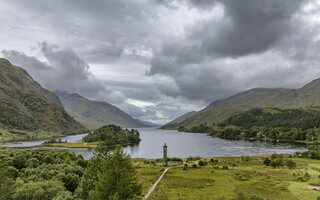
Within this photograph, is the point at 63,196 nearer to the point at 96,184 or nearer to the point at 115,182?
the point at 96,184

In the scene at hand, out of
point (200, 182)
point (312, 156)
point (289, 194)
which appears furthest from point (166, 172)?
point (312, 156)

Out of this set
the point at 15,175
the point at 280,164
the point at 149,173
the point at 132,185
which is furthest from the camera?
the point at 280,164

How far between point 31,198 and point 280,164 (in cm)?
10092

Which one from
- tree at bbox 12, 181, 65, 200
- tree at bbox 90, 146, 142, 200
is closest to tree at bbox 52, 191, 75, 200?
tree at bbox 12, 181, 65, 200

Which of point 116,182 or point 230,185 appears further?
point 230,185

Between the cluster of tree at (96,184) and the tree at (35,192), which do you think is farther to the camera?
the tree at (35,192)

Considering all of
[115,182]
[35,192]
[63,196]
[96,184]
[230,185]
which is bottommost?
[230,185]

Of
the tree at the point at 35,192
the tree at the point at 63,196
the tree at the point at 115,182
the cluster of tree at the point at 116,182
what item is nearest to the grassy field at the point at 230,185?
the cluster of tree at the point at 116,182

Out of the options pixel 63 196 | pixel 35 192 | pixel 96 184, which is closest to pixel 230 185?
pixel 96 184

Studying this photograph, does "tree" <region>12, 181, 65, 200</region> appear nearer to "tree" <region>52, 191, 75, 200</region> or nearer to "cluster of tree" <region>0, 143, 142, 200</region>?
"cluster of tree" <region>0, 143, 142, 200</region>

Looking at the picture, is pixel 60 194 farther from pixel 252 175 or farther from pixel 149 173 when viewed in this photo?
pixel 252 175

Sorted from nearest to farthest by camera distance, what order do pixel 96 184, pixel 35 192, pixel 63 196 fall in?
pixel 96 184 < pixel 35 192 < pixel 63 196

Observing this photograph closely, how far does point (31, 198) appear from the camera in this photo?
45375 mm

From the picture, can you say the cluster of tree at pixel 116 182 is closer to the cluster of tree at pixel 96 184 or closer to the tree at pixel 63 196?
the cluster of tree at pixel 96 184
